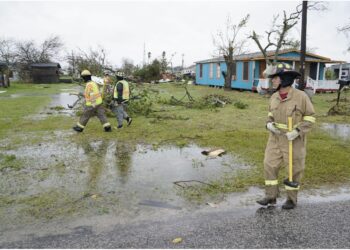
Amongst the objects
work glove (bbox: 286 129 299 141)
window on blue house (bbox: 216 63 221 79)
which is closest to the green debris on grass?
work glove (bbox: 286 129 299 141)

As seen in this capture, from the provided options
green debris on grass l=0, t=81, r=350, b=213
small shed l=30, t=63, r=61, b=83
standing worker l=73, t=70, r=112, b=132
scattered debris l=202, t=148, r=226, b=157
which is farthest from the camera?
small shed l=30, t=63, r=61, b=83

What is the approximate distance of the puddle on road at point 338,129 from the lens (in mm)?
9347

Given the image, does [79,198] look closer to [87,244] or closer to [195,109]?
[87,244]

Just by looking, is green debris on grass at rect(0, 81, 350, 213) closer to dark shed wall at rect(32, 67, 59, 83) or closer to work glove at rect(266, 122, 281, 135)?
work glove at rect(266, 122, 281, 135)

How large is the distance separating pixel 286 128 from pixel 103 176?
3.13 metres

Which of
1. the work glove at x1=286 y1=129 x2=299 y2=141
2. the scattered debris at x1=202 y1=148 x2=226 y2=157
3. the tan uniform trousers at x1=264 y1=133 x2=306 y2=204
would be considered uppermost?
the work glove at x1=286 y1=129 x2=299 y2=141

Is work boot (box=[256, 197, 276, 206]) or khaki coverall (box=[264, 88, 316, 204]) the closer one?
khaki coverall (box=[264, 88, 316, 204])

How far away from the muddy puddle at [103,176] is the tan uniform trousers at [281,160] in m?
1.08

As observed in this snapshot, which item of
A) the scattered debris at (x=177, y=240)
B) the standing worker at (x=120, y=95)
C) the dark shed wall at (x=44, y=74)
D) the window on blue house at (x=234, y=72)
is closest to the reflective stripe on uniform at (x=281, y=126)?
the scattered debris at (x=177, y=240)

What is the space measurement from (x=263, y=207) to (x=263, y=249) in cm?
114

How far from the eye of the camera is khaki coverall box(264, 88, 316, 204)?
4.16m

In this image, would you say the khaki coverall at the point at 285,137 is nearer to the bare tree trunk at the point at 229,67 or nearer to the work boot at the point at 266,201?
the work boot at the point at 266,201

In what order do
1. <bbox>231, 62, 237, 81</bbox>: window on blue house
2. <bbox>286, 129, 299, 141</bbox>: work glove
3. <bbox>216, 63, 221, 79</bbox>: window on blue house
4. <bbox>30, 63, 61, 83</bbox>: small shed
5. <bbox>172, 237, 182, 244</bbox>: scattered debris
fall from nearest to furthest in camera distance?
<bbox>172, 237, 182, 244</bbox>: scattered debris → <bbox>286, 129, 299, 141</bbox>: work glove → <bbox>231, 62, 237, 81</bbox>: window on blue house → <bbox>216, 63, 221, 79</bbox>: window on blue house → <bbox>30, 63, 61, 83</bbox>: small shed

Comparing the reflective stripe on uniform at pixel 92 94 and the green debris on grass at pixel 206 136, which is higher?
the reflective stripe on uniform at pixel 92 94
